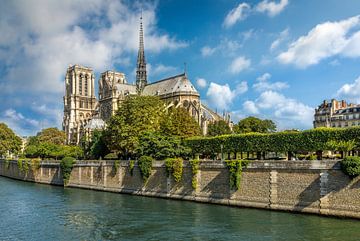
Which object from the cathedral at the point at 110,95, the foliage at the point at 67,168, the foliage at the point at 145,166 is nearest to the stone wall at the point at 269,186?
the foliage at the point at 145,166

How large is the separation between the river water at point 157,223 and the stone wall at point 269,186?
2.94 feet

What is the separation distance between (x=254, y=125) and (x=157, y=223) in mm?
45796

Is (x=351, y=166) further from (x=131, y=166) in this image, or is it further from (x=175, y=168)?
(x=131, y=166)

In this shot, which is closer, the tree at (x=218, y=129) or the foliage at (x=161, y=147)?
the foliage at (x=161, y=147)

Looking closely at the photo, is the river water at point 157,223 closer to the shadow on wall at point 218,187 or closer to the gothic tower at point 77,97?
the shadow on wall at point 218,187

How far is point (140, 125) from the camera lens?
52.1 meters

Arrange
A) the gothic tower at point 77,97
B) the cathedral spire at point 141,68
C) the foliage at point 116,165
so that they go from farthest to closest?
1. the gothic tower at point 77,97
2. the cathedral spire at point 141,68
3. the foliage at point 116,165

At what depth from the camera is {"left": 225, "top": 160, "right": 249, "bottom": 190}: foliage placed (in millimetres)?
32969

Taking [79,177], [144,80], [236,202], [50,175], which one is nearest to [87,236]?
[236,202]

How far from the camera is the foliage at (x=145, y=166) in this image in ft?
135

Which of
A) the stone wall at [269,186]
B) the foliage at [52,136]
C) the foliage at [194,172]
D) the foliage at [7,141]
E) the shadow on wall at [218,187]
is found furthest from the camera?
the foliage at [52,136]

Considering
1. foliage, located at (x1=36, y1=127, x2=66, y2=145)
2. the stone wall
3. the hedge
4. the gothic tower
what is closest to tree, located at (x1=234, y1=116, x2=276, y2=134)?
the hedge

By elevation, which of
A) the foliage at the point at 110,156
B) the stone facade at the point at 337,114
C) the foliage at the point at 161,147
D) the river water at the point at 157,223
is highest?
the stone facade at the point at 337,114

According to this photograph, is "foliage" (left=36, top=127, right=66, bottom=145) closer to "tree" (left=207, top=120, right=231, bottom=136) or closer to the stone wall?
"tree" (left=207, top=120, right=231, bottom=136)
